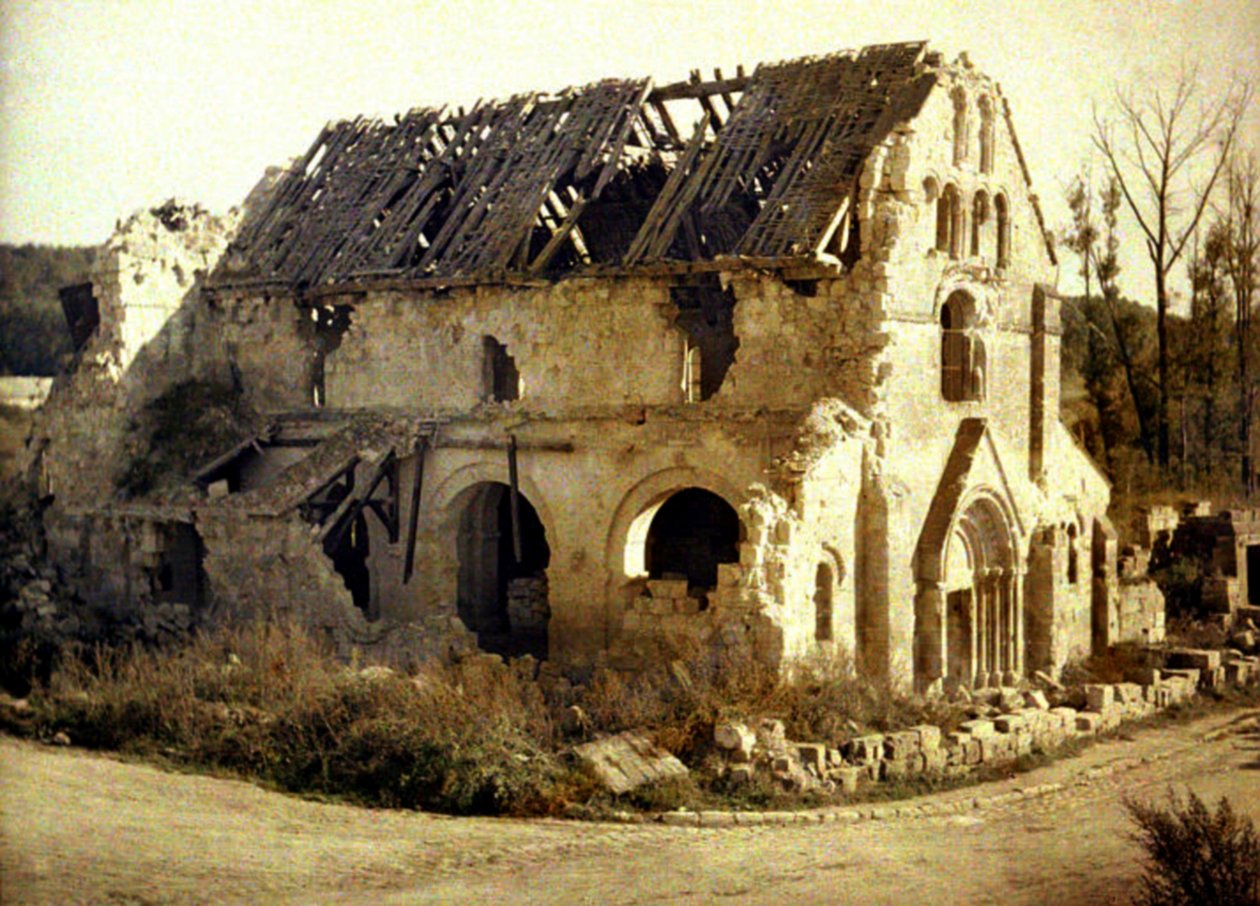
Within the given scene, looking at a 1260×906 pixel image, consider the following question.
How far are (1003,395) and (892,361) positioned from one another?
352 cm

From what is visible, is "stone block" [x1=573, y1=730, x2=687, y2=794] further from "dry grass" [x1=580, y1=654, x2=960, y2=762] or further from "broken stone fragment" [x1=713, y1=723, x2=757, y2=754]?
"broken stone fragment" [x1=713, y1=723, x2=757, y2=754]

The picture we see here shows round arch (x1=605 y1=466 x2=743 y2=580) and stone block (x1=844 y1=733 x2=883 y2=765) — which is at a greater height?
round arch (x1=605 y1=466 x2=743 y2=580)

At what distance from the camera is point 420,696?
18.1 m

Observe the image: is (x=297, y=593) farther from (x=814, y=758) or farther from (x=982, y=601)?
(x=982, y=601)

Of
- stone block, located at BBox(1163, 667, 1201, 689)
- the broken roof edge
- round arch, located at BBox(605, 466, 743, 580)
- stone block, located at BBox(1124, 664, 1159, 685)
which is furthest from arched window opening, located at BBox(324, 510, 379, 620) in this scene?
stone block, located at BBox(1163, 667, 1201, 689)

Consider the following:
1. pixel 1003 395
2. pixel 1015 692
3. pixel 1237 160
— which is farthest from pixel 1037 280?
pixel 1015 692

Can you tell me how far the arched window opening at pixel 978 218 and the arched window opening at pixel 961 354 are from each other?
76 cm

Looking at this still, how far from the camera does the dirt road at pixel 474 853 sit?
1411cm

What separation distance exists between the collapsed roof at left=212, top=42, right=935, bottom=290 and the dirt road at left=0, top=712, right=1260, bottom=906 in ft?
27.1

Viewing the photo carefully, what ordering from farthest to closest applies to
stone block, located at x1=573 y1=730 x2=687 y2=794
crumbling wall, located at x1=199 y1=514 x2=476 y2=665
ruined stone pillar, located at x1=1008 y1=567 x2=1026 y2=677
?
ruined stone pillar, located at x1=1008 y1=567 x2=1026 y2=677, crumbling wall, located at x1=199 y1=514 x2=476 y2=665, stone block, located at x1=573 y1=730 x2=687 y2=794

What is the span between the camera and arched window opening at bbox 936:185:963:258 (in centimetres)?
2381

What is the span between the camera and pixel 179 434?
1017 inches

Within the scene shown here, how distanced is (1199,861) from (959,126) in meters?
12.4

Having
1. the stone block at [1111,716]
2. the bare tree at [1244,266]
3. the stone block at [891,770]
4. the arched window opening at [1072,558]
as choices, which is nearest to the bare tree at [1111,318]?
the bare tree at [1244,266]
